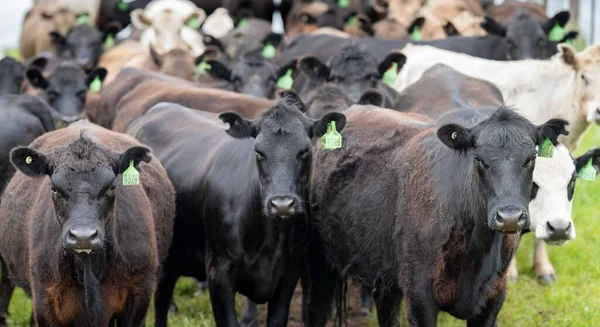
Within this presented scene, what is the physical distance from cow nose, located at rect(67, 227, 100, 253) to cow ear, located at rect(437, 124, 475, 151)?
1.92m

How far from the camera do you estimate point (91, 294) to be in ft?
21.4

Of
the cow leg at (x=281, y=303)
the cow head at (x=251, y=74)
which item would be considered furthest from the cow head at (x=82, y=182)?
the cow head at (x=251, y=74)

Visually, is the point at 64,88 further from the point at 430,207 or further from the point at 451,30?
the point at 451,30

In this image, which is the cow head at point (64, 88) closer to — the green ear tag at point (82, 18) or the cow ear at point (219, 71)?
the cow ear at point (219, 71)

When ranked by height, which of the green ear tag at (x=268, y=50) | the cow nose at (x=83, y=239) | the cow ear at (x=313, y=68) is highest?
the cow nose at (x=83, y=239)

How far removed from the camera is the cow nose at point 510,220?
5.99m

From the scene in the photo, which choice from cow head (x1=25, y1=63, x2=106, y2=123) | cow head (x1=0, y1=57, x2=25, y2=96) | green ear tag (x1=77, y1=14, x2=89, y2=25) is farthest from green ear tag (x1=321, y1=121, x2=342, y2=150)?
green ear tag (x1=77, y1=14, x2=89, y2=25)

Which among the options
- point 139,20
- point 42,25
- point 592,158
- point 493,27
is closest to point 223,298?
point 592,158

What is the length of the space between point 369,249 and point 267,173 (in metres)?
0.81

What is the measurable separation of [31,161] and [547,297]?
491 cm

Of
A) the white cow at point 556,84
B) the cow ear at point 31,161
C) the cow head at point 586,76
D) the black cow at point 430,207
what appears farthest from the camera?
the white cow at point 556,84

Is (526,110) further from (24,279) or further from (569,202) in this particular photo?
(24,279)

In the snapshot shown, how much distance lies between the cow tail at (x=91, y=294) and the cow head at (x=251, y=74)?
586cm

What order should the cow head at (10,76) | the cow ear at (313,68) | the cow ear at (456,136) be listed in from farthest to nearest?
1. the cow head at (10,76)
2. the cow ear at (313,68)
3. the cow ear at (456,136)
